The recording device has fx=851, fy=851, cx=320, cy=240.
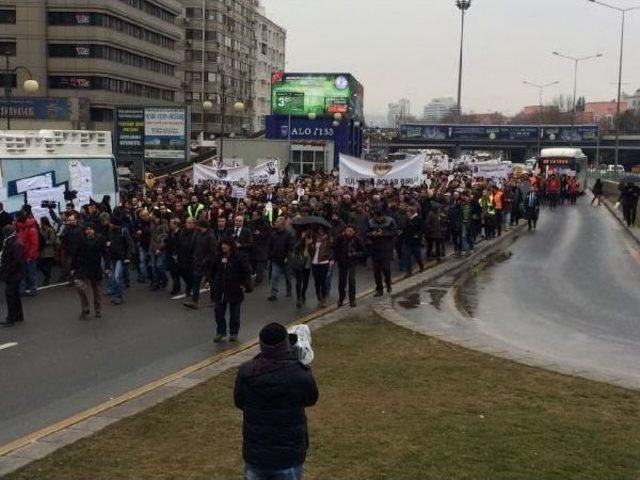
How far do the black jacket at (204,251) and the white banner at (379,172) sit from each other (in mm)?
10503

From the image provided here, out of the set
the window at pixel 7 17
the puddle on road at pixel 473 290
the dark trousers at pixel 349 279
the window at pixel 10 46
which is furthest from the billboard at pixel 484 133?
the dark trousers at pixel 349 279

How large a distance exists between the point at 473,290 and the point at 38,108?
41933 millimetres

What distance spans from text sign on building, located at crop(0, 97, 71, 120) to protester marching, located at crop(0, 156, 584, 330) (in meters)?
31.0

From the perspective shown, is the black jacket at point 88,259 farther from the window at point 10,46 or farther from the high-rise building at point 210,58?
the high-rise building at point 210,58

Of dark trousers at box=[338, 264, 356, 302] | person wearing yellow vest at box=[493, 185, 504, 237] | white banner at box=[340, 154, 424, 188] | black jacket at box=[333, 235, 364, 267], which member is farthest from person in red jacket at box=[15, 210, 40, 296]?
person wearing yellow vest at box=[493, 185, 504, 237]

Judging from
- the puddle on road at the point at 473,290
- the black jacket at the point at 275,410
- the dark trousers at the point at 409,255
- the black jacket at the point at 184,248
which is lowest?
the puddle on road at the point at 473,290

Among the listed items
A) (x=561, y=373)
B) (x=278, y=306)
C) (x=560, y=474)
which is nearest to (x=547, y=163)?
(x=278, y=306)

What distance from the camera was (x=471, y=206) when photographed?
71.7ft

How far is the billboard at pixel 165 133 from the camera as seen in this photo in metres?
37.8

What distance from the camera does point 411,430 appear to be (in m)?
7.28

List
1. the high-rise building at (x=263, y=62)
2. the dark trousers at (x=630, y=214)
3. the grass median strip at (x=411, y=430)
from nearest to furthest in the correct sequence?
1. the grass median strip at (x=411, y=430)
2. the dark trousers at (x=630, y=214)
3. the high-rise building at (x=263, y=62)

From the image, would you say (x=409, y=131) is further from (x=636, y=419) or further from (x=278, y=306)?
(x=636, y=419)

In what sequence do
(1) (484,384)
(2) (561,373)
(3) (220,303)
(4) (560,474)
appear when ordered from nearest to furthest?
(4) (560,474) < (1) (484,384) < (2) (561,373) < (3) (220,303)

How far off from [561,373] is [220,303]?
461 centimetres
